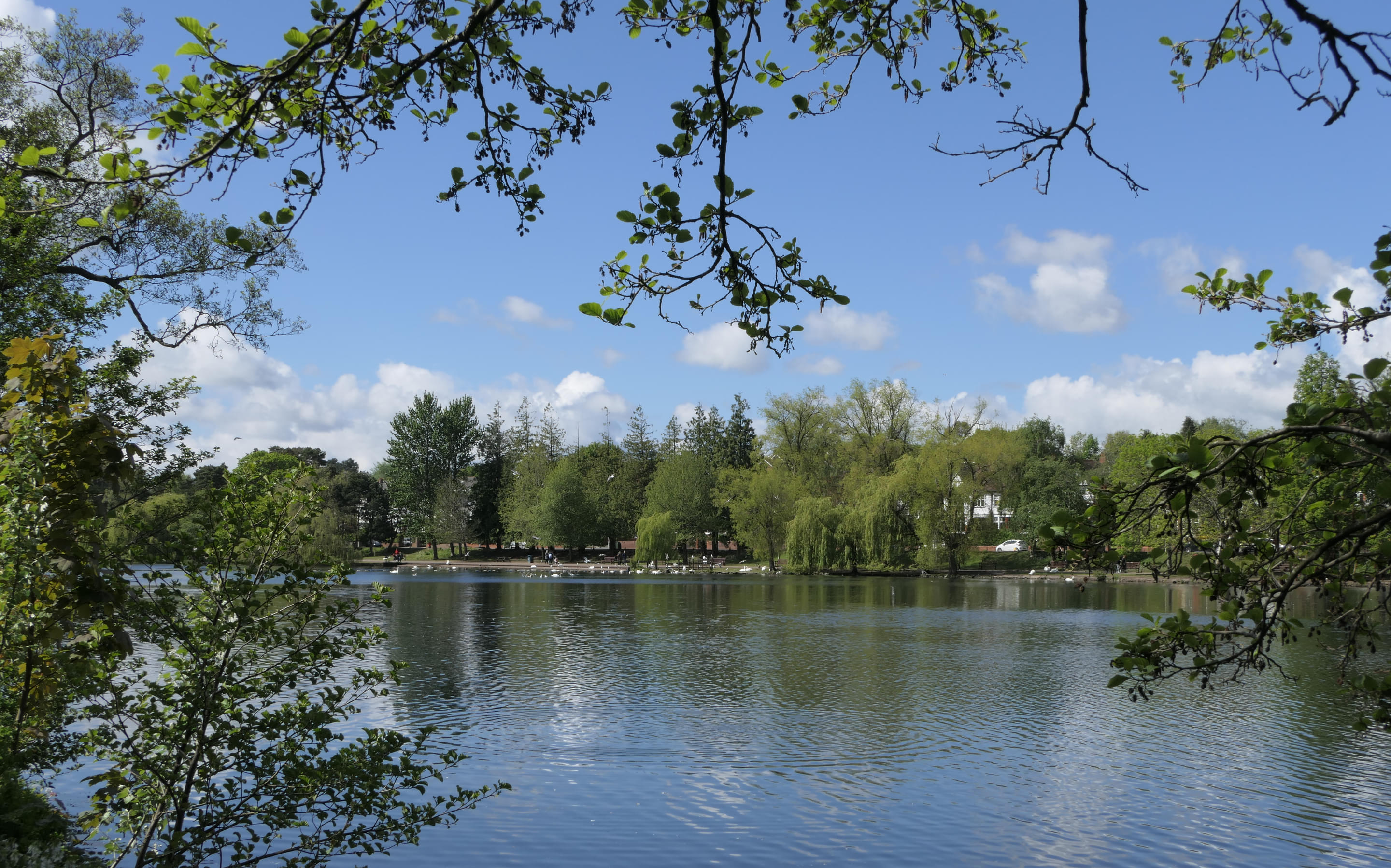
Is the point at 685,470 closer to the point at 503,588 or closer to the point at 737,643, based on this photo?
the point at 503,588

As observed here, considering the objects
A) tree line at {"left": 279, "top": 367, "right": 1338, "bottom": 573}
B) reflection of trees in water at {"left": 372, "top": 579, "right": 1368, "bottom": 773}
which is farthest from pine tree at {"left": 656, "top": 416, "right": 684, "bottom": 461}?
reflection of trees in water at {"left": 372, "top": 579, "right": 1368, "bottom": 773}

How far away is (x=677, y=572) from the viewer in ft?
206

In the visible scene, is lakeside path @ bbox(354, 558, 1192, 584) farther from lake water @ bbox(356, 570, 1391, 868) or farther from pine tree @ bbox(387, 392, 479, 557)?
lake water @ bbox(356, 570, 1391, 868)

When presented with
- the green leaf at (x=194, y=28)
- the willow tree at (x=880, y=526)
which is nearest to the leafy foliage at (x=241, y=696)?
the green leaf at (x=194, y=28)

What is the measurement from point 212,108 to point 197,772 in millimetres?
4001

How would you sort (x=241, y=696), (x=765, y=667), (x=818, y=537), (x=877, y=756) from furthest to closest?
(x=818, y=537) < (x=765, y=667) < (x=877, y=756) < (x=241, y=696)

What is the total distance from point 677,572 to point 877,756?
50.3 meters

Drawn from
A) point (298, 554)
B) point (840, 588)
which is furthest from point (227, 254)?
point (840, 588)

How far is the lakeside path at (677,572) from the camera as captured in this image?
52875 mm

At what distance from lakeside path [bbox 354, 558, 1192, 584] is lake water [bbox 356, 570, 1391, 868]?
2281 cm

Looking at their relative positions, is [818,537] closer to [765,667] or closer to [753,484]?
[753,484]

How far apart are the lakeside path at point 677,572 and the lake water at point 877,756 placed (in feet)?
74.8

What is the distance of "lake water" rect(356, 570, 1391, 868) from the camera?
951 cm

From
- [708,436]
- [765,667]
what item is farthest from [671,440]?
[765,667]
